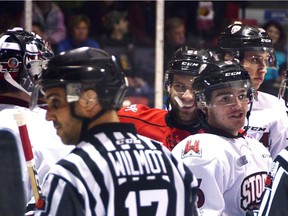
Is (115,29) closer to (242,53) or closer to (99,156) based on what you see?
(242,53)

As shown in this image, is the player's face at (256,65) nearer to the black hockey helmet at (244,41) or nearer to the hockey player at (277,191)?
the black hockey helmet at (244,41)

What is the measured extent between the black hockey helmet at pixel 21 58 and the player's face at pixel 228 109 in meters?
0.74

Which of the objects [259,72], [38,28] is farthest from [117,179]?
[38,28]

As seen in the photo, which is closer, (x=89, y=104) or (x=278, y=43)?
(x=89, y=104)

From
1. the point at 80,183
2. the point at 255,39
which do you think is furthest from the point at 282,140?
the point at 80,183

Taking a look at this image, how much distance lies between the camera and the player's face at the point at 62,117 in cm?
300

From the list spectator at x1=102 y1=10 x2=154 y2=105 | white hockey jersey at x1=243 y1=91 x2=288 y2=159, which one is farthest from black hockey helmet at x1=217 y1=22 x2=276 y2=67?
spectator at x1=102 y1=10 x2=154 y2=105

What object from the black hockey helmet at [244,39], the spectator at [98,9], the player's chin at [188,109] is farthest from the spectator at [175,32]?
the player's chin at [188,109]

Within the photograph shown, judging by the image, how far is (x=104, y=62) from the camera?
3.08 m

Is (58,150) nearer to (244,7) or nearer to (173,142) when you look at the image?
(173,142)

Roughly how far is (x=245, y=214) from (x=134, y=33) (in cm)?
500

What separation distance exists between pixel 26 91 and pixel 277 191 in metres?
1.12

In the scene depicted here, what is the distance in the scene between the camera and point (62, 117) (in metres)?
3.02

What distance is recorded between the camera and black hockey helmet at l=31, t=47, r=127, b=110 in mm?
2984
